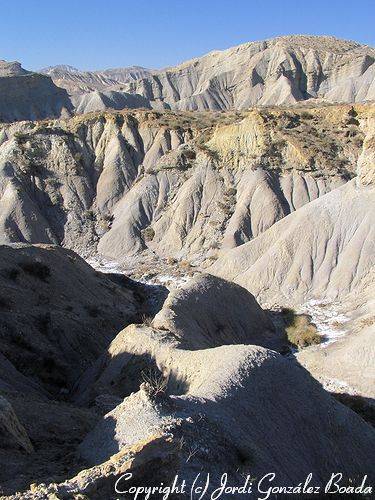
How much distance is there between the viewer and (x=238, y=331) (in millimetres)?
25438

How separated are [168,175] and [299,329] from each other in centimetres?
2631

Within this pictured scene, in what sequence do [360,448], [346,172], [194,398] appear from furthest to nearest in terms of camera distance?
[346,172], [360,448], [194,398]

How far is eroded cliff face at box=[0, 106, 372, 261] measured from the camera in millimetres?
43281

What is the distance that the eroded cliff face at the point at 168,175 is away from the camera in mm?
43281

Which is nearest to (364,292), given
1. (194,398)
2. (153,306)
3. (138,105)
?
(153,306)

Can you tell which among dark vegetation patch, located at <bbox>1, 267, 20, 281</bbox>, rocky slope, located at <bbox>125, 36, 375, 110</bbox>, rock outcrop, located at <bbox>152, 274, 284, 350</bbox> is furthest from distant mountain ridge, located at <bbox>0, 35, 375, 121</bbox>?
dark vegetation patch, located at <bbox>1, 267, 20, 281</bbox>

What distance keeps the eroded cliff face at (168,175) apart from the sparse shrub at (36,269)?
1610 centimetres

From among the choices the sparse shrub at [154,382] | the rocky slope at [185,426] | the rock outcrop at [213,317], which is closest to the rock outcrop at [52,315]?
the rocky slope at [185,426]

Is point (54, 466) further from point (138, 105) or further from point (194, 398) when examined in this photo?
point (138, 105)

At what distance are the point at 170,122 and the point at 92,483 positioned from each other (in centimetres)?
5184

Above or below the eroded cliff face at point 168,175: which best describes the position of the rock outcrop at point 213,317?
below

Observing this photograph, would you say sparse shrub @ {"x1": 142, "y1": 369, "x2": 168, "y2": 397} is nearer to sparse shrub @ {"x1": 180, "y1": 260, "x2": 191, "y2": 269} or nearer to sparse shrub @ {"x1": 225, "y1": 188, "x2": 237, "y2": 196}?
sparse shrub @ {"x1": 180, "y1": 260, "x2": 191, "y2": 269}

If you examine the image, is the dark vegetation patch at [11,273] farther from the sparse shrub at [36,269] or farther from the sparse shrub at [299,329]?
the sparse shrub at [299,329]

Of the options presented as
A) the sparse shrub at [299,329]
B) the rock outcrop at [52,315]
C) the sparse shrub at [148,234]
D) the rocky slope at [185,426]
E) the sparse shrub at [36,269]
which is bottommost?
the sparse shrub at [299,329]
